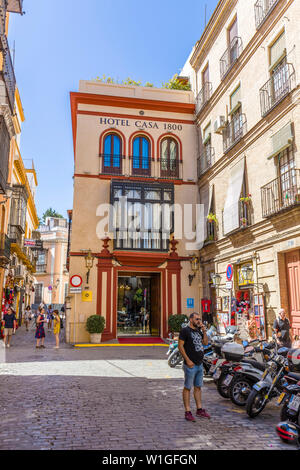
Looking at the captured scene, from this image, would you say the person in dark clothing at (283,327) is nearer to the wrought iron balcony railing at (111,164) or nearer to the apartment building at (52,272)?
the wrought iron balcony railing at (111,164)

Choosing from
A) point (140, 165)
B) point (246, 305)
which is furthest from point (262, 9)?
point (246, 305)

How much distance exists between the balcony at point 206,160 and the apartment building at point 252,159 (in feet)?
0.17

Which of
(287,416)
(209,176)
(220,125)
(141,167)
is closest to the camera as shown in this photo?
(287,416)

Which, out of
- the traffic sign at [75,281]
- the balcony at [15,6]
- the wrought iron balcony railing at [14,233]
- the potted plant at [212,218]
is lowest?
the traffic sign at [75,281]

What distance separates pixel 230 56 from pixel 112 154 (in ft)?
24.0

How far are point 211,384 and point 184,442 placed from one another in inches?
179

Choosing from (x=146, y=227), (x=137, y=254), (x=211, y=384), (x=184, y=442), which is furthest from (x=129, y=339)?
(x=184, y=442)

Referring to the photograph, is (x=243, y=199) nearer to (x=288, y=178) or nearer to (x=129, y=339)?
(x=288, y=178)

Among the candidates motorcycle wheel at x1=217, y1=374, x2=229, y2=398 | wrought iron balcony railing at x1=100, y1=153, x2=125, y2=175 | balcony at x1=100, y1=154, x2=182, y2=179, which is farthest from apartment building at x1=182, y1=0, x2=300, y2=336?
wrought iron balcony railing at x1=100, y1=153, x2=125, y2=175

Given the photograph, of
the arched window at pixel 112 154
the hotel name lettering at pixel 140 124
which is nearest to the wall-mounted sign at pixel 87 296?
the arched window at pixel 112 154

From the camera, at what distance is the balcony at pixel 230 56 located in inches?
629

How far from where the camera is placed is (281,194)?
41.1 ft

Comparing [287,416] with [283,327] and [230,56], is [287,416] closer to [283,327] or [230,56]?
[283,327]

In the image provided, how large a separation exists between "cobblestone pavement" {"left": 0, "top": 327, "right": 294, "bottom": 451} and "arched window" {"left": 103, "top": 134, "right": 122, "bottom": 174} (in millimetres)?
11351
